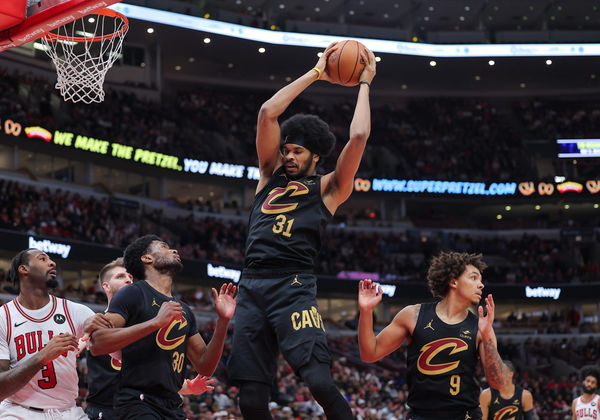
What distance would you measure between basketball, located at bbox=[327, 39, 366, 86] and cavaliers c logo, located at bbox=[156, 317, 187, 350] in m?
2.16

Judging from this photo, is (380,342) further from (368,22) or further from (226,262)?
(368,22)

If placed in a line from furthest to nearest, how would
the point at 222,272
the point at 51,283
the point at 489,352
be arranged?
the point at 222,272, the point at 51,283, the point at 489,352

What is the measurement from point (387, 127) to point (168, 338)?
40.7 m

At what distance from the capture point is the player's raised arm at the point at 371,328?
234 inches

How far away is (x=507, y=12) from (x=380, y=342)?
40.5 m

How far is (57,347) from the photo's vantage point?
5.49 metres

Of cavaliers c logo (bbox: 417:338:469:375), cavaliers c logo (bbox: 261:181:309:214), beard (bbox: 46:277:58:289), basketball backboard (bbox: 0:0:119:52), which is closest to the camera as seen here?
cavaliers c logo (bbox: 261:181:309:214)

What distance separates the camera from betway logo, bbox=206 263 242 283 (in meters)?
32.0

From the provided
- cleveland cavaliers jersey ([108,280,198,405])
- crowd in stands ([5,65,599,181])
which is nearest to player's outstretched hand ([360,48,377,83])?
cleveland cavaliers jersey ([108,280,198,405])

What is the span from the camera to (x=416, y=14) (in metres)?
43.3

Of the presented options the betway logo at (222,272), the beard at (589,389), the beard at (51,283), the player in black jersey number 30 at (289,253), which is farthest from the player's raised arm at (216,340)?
the betway logo at (222,272)

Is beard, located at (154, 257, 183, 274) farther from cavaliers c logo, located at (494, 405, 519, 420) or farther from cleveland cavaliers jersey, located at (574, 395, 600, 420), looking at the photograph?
cleveland cavaliers jersey, located at (574, 395, 600, 420)

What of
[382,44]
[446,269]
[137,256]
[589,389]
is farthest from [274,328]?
[382,44]

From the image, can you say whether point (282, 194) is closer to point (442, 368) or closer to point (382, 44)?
point (442, 368)
